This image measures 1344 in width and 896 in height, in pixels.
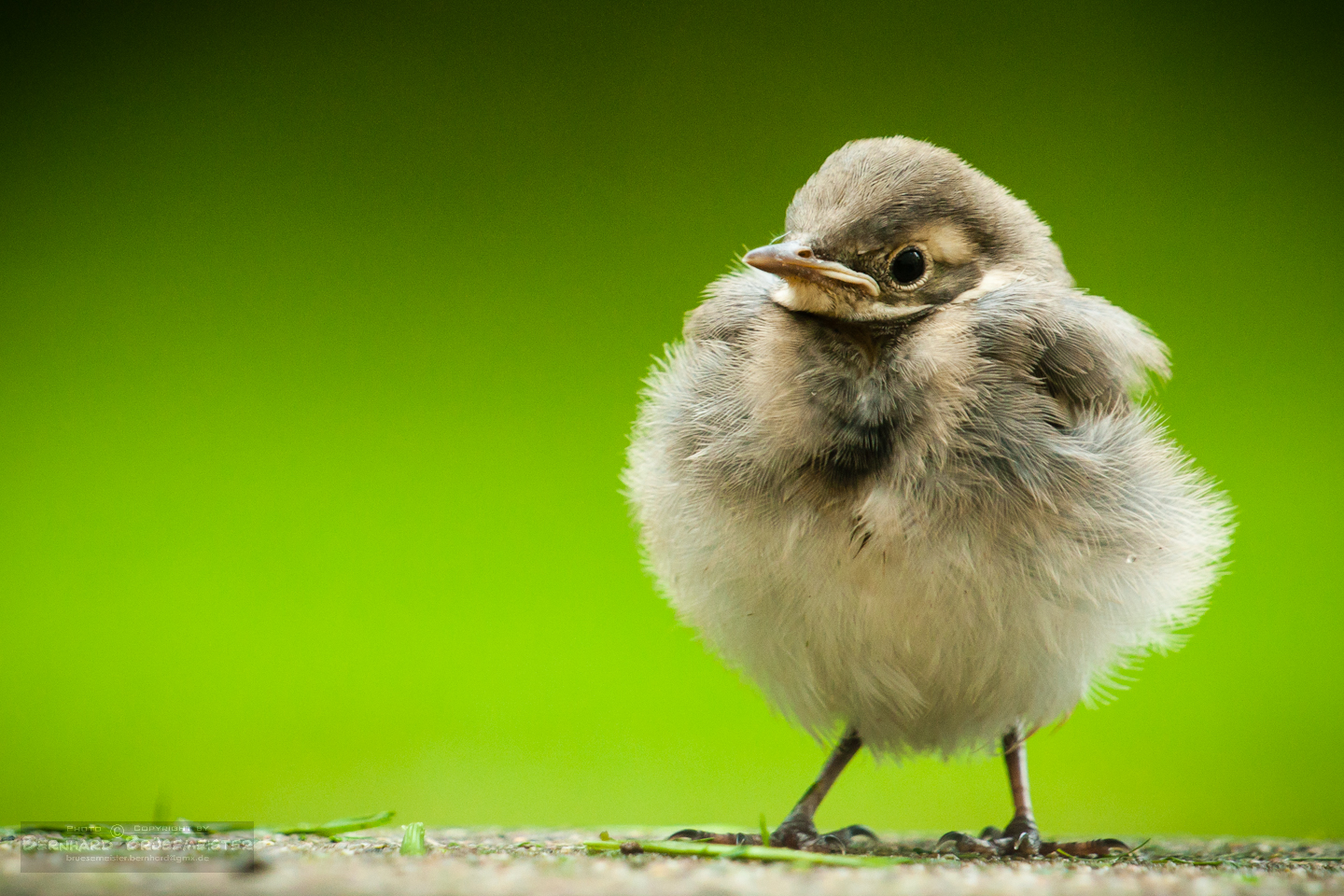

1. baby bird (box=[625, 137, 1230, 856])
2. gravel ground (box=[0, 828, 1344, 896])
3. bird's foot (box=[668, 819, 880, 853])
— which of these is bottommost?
gravel ground (box=[0, 828, 1344, 896])

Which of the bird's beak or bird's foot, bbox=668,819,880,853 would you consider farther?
bird's foot, bbox=668,819,880,853

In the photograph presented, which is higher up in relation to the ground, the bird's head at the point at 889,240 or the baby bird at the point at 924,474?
the bird's head at the point at 889,240

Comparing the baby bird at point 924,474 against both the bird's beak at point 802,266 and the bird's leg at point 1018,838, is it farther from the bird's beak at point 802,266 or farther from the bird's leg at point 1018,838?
the bird's leg at point 1018,838

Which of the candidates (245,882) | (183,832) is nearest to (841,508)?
(245,882)

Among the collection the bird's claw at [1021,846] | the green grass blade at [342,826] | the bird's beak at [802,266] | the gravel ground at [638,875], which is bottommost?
the gravel ground at [638,875]

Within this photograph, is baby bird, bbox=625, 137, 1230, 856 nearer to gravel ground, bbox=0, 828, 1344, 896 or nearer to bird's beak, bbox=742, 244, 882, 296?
bird's beak, bbox=742, 244, 882, 296

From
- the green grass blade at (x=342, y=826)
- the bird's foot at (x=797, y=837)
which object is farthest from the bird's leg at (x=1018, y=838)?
the green grass blade at (x=342, y=826)

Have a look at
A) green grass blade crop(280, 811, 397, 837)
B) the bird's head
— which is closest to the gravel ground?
green grass blade crop(280, 811, 397, 837)
